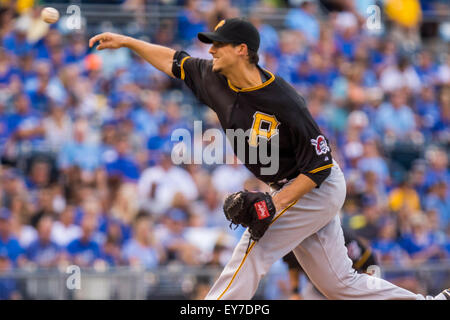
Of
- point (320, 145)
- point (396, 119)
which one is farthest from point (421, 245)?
point (320, 145)

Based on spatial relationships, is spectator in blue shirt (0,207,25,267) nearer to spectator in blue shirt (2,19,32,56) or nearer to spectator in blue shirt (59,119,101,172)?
spectator in blue shirt (59,119,101,172)

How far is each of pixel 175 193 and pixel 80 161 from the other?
4.23ft

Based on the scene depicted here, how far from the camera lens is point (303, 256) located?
5109 mm

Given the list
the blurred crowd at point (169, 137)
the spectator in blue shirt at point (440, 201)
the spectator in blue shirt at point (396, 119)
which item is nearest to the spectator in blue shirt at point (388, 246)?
the blurred crowd at point (169, 137)

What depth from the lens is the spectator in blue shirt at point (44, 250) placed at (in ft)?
27.9

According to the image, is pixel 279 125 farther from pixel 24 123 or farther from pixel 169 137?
pixel 24 123

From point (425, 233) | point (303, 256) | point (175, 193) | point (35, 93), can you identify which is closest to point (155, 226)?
point (175, 193)

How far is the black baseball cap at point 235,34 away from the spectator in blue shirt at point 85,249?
432 centimetres

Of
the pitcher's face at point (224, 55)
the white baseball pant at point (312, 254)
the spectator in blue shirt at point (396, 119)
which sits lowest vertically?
the spectator in blue shirt at point (396, 119)

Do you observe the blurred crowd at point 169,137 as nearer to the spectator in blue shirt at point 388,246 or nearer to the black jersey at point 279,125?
the spectator in blue shirt at point 388,246

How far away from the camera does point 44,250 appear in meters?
8.57

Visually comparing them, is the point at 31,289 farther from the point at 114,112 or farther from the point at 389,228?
the point at 389,228

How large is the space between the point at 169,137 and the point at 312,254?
17.9ft

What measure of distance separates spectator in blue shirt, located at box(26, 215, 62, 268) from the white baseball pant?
13.2 ft
